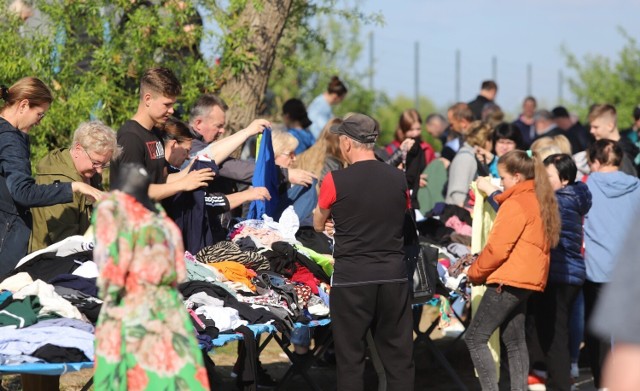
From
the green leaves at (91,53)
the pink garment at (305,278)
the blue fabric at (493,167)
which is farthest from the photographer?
the blue fabric at (493,167)

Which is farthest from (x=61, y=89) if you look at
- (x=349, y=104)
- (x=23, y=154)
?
(x=349, y=104)

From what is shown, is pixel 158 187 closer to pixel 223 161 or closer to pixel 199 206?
pixel 199 206

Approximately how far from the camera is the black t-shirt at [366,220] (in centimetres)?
633

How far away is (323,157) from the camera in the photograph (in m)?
8.78

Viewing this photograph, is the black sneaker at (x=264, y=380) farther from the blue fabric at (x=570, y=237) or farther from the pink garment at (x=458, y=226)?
the blue fabric at (x=570, y=237)

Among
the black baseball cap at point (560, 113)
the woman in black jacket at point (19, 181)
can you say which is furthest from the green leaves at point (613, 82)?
the woman in black jacket at point (19, 181)

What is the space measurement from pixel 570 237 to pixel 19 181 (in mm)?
4320

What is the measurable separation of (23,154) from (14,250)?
0.59 metres

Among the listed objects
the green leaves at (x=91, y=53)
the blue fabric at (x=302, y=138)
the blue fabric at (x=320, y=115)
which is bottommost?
the blue fabric at (x=302, y=138)

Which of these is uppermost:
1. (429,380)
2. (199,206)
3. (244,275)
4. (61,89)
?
(61,89)

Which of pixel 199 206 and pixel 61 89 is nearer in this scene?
pixel 199 206

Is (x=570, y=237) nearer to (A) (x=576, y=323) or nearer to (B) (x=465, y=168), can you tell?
(A) (x=576, y=323)

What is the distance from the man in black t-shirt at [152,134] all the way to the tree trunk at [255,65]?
313 cm

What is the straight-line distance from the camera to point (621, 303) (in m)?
2.40
